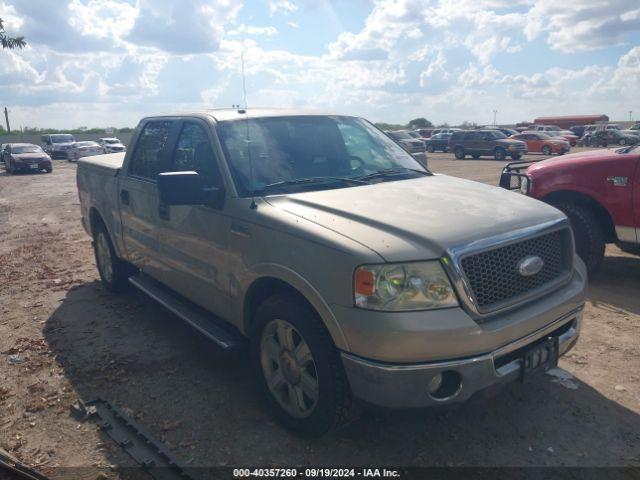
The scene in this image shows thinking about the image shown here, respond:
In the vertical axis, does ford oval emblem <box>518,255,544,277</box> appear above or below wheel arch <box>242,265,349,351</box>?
above

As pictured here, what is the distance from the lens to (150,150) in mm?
4910

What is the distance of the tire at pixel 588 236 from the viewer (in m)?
5.78

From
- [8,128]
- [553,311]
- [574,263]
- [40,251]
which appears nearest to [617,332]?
[574,263]

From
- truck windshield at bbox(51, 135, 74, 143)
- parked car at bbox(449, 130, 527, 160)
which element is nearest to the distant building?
parked car at bbox(449, 130, 527, 160)

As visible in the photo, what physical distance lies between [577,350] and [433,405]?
2.28m

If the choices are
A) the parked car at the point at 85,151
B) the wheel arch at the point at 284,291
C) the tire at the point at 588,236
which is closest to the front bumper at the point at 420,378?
the wheel arch at the point at 284,291

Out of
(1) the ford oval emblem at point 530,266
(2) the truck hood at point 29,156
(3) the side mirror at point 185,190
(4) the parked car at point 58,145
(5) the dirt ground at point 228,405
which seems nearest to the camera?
(1) the ford oval emblem at point 530,266

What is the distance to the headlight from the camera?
263cm

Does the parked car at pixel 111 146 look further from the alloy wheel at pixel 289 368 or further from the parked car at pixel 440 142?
the alloy wheel at pixel 289 368

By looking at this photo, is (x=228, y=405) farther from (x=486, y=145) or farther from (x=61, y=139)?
(x=61, y=139)

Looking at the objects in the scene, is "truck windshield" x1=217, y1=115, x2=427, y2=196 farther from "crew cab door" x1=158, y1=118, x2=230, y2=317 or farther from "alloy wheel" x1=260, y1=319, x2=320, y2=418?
"alloy wheel" x1=260, y1=319, x2=320, y2=418

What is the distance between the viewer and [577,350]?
14.3ft

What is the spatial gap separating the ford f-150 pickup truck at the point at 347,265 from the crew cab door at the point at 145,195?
0.05 m

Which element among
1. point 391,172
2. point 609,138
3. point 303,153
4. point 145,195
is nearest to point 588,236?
point 391,172
